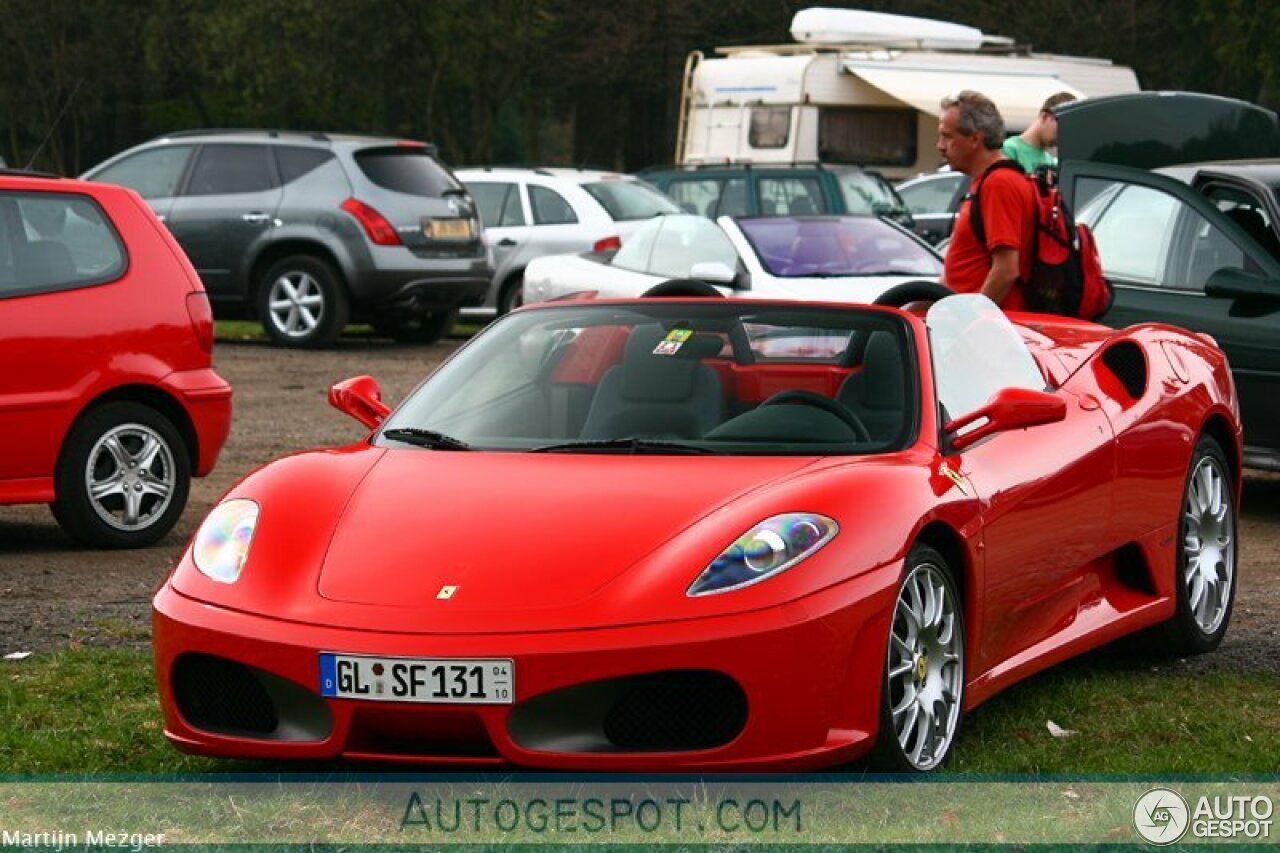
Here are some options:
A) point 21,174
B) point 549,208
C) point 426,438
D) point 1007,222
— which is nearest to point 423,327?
point 549,208

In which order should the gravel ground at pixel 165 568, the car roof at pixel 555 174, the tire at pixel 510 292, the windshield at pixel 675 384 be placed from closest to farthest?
the windshield at pixel 675 384 < the gravel ground at pixel 165 568 < the tire at pixel 510 292 < the car roof at pixel 555 174

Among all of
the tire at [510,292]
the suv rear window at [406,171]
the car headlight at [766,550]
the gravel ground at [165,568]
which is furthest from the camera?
the tire at [510,292]

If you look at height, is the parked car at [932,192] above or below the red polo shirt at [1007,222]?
below

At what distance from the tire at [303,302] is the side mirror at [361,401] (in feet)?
44.5

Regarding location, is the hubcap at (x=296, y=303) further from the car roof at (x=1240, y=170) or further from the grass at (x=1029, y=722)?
the grass at (x=1029, y=722)

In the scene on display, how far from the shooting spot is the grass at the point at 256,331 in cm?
2250

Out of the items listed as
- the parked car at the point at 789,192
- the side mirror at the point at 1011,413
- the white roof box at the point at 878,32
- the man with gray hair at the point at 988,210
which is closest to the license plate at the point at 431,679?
the side mirror at the point at 1011,413

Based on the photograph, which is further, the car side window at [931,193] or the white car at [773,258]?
the car side window at [931,193]

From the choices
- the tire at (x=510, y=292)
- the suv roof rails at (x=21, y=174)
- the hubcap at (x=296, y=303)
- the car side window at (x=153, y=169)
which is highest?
the suv roof rails at (x=21, y=174)

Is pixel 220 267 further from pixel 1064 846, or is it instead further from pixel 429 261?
pixel 1064 846

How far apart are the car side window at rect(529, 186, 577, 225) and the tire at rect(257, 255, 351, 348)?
8.32 ft

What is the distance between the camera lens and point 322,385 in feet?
58.4

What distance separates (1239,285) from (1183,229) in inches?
26.6

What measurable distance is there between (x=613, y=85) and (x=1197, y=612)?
1746 inches
